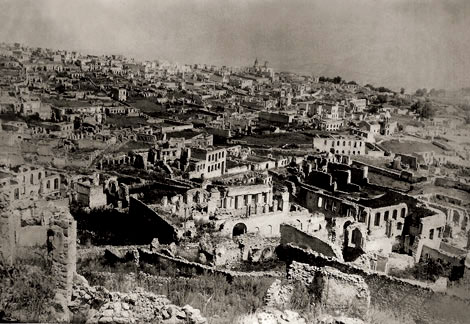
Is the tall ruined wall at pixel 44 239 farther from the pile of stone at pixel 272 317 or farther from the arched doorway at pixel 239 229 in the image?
the arched doorway at pixel 239 229

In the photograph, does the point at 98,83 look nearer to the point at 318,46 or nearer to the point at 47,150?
the point at 47,150

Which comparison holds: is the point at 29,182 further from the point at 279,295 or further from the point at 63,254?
the point at 279,295

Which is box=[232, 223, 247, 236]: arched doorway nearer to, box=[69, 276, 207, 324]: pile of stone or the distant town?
the distant town

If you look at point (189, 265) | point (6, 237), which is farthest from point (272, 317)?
point (6, 237)

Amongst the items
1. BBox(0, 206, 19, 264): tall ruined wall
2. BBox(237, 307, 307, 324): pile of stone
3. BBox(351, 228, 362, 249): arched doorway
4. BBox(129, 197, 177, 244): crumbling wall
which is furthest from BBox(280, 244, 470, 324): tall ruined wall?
BBox(0, 206, 19, 264): tall ruined wall

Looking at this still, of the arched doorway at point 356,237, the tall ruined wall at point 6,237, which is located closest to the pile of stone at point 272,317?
the tall ruined wall at point 6,237

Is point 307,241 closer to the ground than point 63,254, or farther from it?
closer to the ground

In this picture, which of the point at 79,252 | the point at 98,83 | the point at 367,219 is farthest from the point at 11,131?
the point at 367,219
